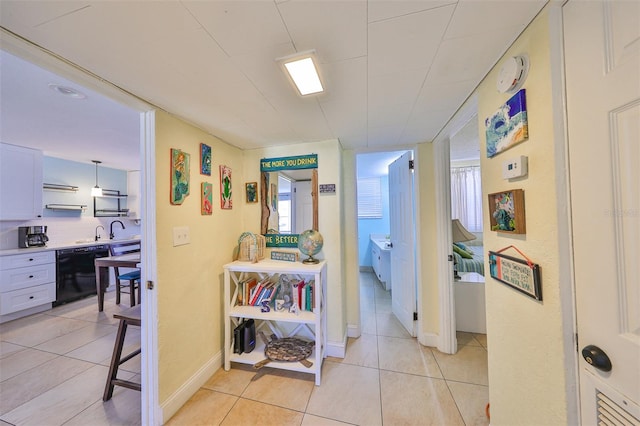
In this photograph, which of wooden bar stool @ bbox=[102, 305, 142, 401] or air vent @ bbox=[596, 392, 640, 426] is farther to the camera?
wooden bar stool @ bbox=[102, 305, 142, 401]

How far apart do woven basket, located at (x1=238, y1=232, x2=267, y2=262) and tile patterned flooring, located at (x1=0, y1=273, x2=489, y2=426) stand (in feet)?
3.30

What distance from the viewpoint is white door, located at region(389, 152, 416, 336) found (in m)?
2.38

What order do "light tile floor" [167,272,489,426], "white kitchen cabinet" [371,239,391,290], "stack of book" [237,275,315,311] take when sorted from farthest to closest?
"white kitchen cabinet" [371,239,391,290] < "stack of book" [237,275,315,311] < "light tile floor" [167,272,489,426]

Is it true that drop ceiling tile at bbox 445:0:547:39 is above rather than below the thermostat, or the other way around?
above

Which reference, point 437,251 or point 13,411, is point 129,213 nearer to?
point 13,411

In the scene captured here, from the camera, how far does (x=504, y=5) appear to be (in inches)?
30.7

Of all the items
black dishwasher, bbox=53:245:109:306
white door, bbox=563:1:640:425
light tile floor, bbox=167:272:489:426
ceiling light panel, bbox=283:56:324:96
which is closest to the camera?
white door, bbox=563:1:640:425

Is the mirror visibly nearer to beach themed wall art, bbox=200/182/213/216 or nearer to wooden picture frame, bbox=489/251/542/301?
beach themed wall art, bbox=200/182/213/216

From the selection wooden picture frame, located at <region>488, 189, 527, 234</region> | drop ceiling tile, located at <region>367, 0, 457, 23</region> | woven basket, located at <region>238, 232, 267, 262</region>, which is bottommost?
woven basket, located at <region>238, 232, 267, 262</region>

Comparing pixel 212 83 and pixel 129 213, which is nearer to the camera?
pixel 212 83

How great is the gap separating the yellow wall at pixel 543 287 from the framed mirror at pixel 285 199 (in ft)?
5.14

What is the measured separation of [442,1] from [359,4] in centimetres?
30

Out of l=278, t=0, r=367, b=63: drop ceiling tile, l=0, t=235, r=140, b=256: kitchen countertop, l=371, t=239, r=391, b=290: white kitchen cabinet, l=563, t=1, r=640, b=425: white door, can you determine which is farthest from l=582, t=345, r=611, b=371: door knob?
l=0, t=235, r=140, b=256: kitchen countertop

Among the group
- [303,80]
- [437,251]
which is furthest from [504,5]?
[437,251]
